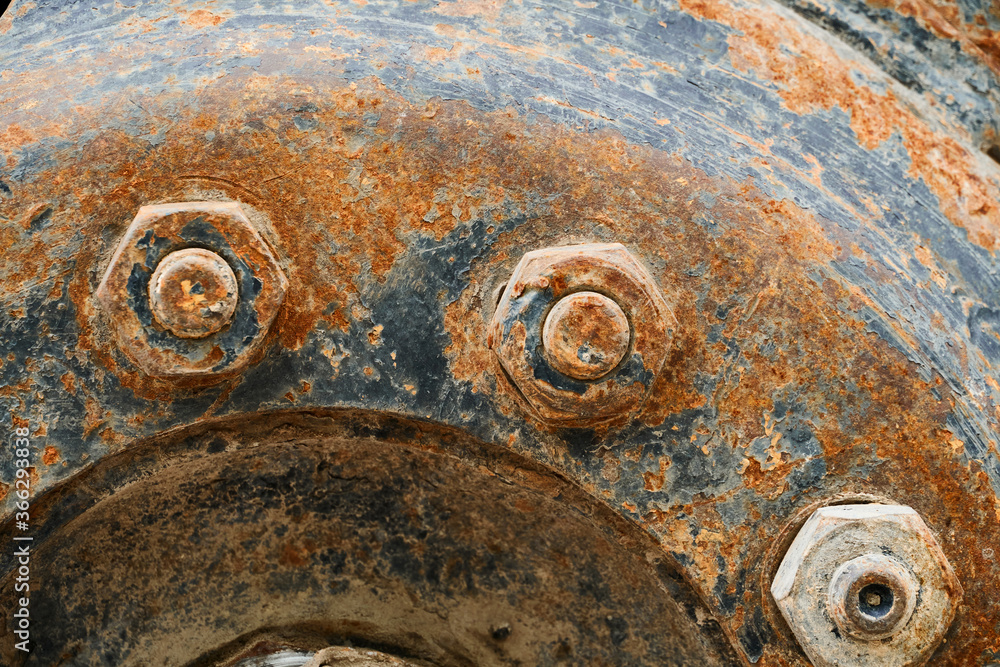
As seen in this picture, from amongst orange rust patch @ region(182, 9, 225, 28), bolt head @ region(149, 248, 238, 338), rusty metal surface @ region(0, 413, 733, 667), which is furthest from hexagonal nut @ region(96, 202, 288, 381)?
orange rust patch @ region(182, 9, 225, 28)

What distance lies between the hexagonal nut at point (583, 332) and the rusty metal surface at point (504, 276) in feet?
0.16

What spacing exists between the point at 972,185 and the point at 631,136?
506mm

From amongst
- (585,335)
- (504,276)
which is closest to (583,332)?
(585,335)

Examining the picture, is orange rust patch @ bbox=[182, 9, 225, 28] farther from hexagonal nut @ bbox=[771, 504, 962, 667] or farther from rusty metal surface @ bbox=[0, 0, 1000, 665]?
Answer: hexagonal nut @ bbox=[771, 504, 962, 667]

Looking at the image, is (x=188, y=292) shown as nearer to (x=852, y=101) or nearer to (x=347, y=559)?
(x=347, y=559)

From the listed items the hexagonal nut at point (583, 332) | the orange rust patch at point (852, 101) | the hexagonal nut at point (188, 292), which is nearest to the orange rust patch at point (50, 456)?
the hexagonal nut at point (188, 292)

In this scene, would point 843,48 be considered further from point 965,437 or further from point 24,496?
point 24,496

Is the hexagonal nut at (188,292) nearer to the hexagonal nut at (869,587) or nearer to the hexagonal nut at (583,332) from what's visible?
the hexagonal nut at (583,332)

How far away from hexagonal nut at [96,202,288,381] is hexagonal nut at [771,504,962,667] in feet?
2.36

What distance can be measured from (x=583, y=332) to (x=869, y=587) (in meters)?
0.45

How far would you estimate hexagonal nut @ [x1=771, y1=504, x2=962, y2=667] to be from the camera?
0.95 m

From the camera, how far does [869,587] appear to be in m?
0.95

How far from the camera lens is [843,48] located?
3.90ft

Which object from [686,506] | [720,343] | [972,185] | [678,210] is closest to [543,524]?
[686,506]
